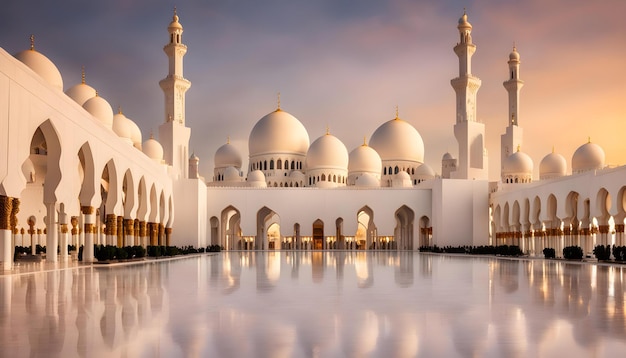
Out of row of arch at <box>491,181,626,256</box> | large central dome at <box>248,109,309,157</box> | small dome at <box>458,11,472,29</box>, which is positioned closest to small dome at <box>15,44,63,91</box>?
row of arch at <box>491,181,626,256</box>

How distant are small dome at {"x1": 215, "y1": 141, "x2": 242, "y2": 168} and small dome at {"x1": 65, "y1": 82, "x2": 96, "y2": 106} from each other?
1647cm

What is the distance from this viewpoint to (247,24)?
86.2 ft

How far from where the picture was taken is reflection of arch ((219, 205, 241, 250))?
114 feet

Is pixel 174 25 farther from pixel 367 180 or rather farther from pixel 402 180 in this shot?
pixel 402 180

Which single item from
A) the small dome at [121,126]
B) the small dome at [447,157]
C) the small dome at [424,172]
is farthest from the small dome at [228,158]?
the small dome at [121,126]

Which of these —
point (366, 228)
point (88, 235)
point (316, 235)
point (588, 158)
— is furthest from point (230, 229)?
point (88, 235)

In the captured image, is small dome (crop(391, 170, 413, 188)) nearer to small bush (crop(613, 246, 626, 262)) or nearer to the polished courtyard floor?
small bush (crop(613, 246, 626, 262))

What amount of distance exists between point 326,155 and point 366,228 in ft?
19.0

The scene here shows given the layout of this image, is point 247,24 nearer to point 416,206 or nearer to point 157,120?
point 157,120

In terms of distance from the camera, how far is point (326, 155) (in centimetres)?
3631

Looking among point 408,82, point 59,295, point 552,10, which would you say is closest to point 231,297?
point 59,295

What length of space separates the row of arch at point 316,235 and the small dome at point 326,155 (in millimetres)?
3252

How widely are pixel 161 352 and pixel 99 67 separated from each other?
22.7 m

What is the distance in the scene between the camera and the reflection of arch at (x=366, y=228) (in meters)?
35.3
